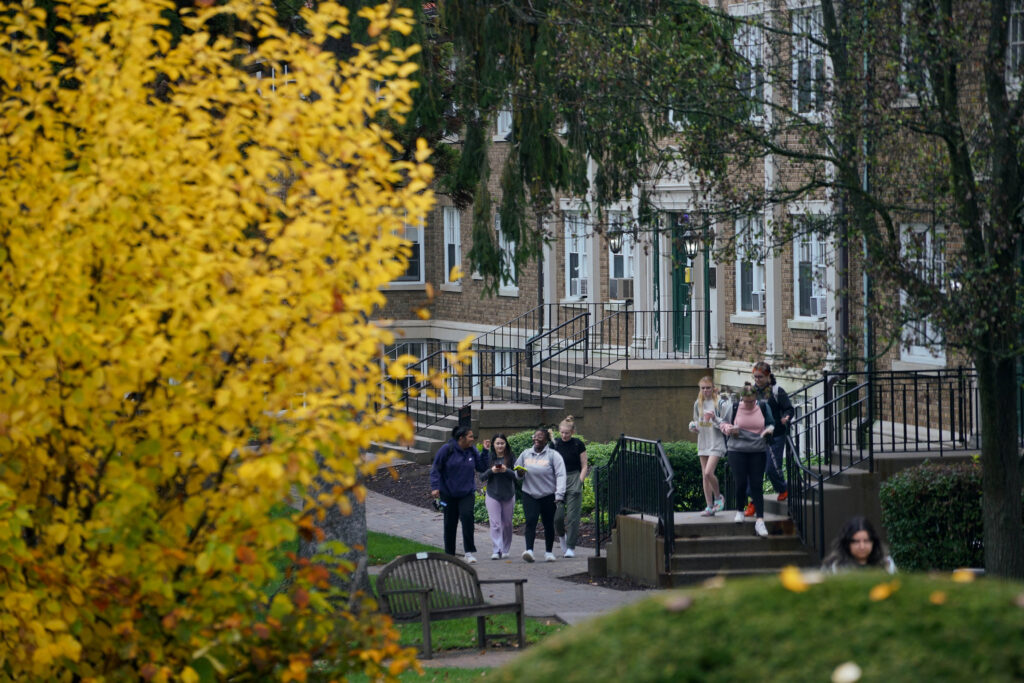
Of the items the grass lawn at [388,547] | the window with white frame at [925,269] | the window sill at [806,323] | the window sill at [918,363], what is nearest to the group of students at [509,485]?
the grass lawn at [388,547]

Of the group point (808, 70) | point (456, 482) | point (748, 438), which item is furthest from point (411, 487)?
point (808, 70)

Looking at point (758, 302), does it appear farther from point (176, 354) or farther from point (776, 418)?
point (176, 354)

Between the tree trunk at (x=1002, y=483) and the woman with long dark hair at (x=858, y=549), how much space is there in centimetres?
374

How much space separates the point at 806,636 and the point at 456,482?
12893mm

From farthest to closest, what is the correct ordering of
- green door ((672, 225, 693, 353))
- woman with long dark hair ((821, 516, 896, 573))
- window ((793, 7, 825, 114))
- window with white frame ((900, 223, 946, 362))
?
1. green door ((672, 225, 693, 353))
2. window ((793, 7, 825, 114))
3. window with white frame ((900, 223, 946, 362))
4. woman with long dark hair ((821, 516, 896, 573))

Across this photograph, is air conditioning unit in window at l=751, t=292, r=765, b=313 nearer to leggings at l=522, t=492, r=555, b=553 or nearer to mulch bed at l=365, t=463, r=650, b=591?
mulch bed at l=365, t=463, r=650, b=591

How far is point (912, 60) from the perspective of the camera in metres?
11.2

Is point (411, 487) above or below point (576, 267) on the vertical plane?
below

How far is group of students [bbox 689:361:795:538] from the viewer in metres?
14.3

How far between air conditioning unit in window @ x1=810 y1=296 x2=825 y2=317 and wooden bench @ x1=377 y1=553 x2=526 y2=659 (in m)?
11.4

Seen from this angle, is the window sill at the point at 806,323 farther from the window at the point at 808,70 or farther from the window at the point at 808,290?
the window at the point at 808,70

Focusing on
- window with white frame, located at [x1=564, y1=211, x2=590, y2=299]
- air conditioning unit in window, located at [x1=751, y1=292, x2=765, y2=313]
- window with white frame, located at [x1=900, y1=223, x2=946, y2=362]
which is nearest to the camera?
window with white frame, located at [x1=900, y1=223, x2=946, y2=362]

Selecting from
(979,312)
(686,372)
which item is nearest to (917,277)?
(979,312)

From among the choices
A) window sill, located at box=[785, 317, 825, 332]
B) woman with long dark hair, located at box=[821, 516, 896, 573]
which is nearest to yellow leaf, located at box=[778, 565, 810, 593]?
woman with long dark hair, located at box=[821, 516, 896, 573]
